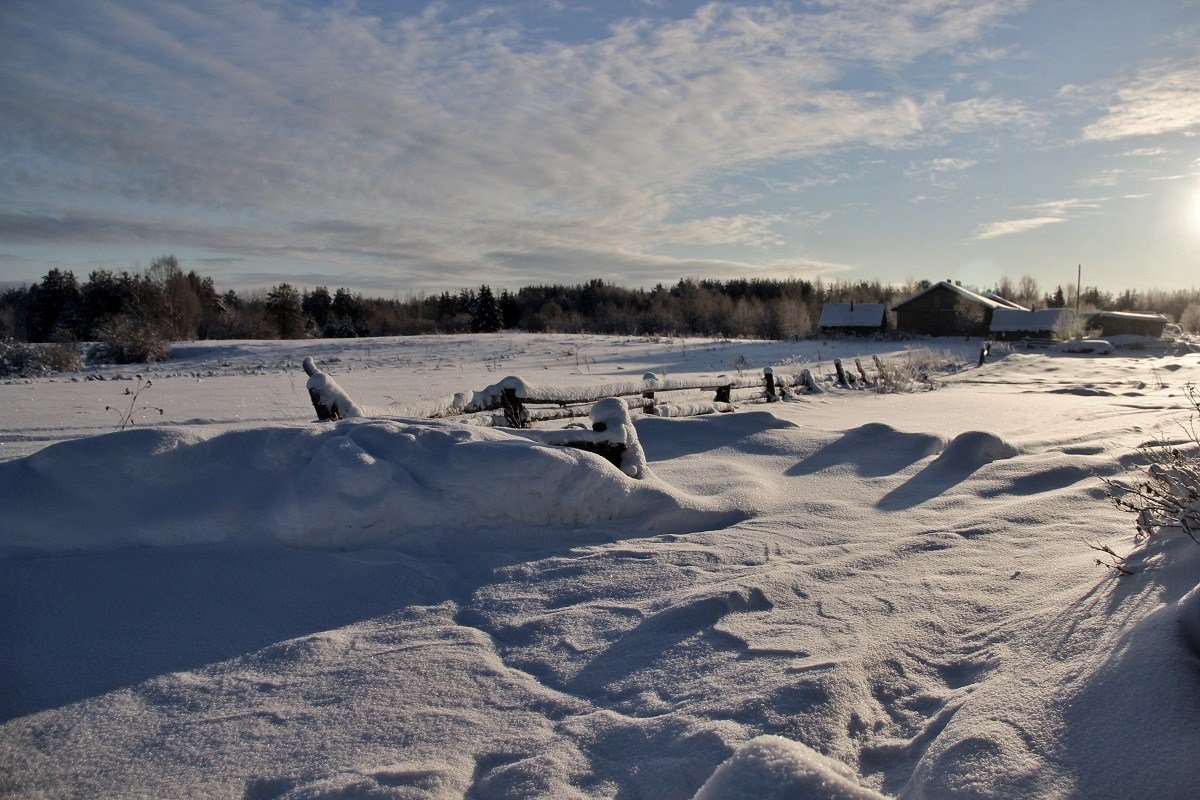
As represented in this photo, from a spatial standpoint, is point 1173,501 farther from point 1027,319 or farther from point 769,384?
point 1027,319

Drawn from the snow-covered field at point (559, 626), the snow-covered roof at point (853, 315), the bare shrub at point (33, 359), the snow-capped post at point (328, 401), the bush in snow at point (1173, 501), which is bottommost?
the snow-covered field at point (559, 626)

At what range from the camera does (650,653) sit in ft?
9.02

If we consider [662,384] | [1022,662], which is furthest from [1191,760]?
[662,384]

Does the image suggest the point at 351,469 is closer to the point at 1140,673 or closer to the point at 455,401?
the point at 455,401

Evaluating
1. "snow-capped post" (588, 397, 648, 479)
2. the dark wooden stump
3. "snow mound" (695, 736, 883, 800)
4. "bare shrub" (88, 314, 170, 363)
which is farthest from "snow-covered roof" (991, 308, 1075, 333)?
"snow mound" (695, 736, 883, 800)

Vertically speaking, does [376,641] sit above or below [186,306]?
below

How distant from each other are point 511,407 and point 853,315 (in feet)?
151

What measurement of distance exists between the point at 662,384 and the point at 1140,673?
694 cm

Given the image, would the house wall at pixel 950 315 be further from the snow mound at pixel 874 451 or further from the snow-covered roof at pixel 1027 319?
the snow mound at pixel 874 451

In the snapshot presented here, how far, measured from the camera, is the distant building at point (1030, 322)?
39656 mm

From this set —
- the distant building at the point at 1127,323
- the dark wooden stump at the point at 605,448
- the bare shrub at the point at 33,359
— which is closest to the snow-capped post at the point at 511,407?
the dark wooden stump at the point at 605,448

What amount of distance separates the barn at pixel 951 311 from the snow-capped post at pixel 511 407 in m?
45.0

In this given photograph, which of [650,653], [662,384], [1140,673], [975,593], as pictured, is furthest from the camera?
[662,384]

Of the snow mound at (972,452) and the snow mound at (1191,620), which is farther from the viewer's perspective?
the snow mound at (972,452)
